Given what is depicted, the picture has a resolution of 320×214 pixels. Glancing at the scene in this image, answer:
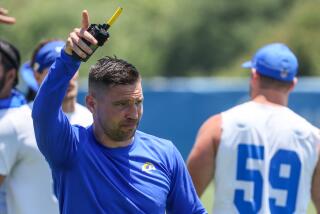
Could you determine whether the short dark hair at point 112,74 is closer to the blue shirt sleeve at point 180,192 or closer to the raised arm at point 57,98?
the raised arm at point 57,98

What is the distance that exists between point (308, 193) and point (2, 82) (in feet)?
6.48

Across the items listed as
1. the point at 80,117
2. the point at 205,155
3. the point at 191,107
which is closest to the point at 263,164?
the point at 205,155

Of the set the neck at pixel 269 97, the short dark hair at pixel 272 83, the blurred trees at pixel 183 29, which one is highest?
the blurred trees at pixel 183 29

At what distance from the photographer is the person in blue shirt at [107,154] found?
4.37m

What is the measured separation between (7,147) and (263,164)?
1525 mm

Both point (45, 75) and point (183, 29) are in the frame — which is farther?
point (183, 29)

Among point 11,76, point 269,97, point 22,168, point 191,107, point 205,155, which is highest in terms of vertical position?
point 191,107

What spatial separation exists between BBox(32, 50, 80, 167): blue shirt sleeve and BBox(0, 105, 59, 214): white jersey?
121 cm

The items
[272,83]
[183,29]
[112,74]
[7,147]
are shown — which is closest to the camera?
[112,74]

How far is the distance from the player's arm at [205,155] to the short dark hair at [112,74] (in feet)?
5.15

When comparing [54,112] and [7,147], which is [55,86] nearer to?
[54,112]

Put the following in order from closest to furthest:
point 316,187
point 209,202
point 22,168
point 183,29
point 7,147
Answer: point 7,147 → point 22,168 → point 316,187 → point 209,202 → point 183,29

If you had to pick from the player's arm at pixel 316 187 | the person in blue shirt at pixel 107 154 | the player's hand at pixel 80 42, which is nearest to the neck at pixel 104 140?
the person in blue shirt at pixel 107 154

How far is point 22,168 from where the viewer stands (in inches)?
223
